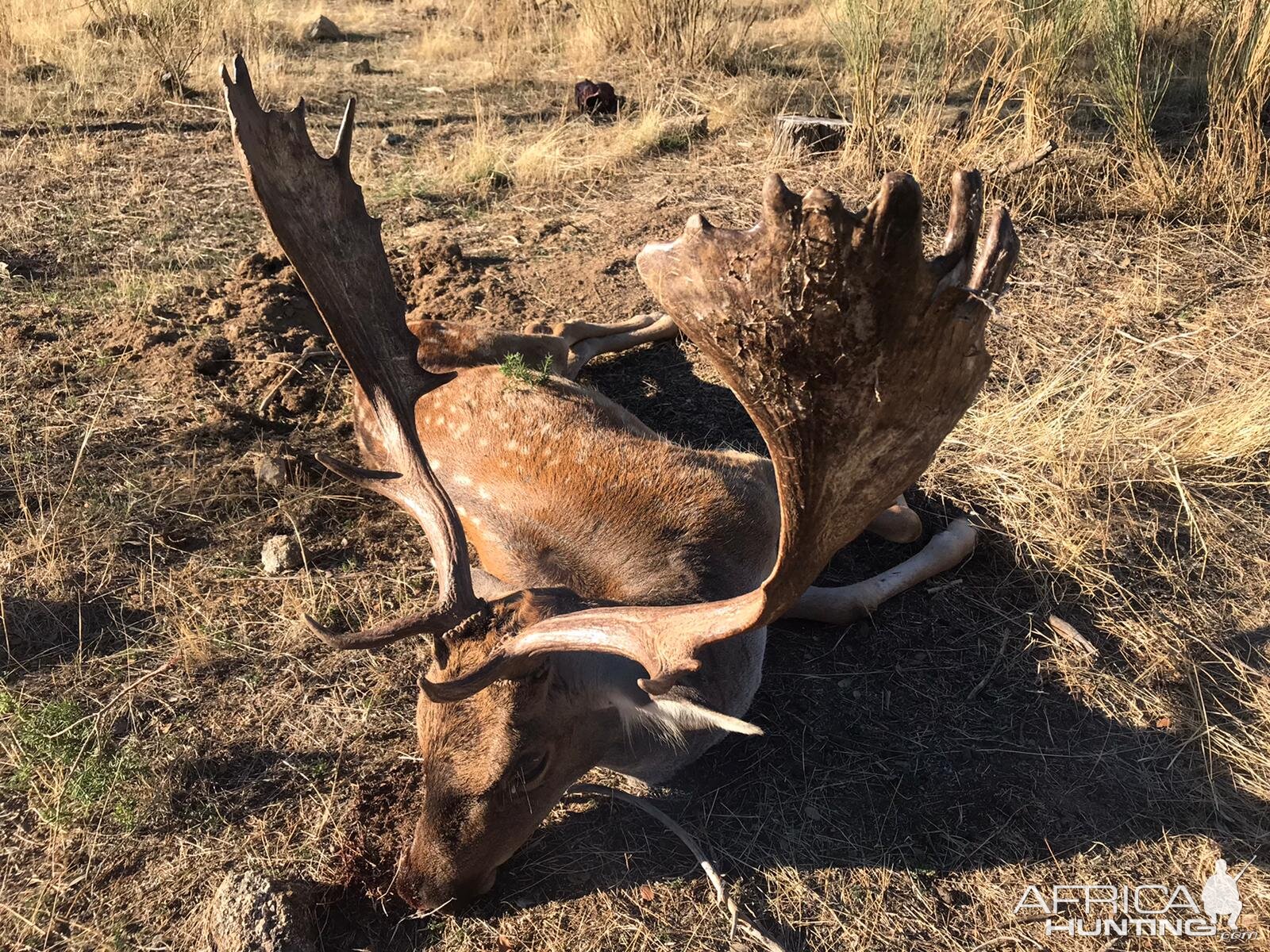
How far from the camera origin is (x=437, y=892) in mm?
2594

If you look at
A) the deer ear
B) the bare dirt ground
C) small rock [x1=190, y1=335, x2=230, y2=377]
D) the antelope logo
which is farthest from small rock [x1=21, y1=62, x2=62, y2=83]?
the antelope logo

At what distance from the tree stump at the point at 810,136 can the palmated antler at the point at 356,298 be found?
13.3 feet

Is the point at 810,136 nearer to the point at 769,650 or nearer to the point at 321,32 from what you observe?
the point at 769,650

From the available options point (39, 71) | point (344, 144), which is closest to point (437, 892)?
point (344, 144)

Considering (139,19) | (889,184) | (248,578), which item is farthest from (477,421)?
(139,19)

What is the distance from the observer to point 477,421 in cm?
402

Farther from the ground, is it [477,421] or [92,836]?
[477,421]

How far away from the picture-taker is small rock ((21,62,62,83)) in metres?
7.92

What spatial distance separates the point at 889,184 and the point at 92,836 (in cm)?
290

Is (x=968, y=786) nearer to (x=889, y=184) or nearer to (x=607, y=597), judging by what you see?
(x=607, y=597)

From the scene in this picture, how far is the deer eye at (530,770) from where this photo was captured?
8.27 ft

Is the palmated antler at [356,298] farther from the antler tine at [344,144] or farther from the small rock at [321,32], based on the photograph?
the small rock at [321,32]

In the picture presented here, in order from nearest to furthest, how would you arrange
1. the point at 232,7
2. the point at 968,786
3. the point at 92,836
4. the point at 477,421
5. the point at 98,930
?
the point at 98,930, the point at 92,836, the point at 968,786, the point at 477,421, the point at 232,7

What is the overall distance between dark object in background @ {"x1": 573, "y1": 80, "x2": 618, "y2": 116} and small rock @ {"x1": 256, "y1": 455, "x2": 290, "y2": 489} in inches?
179
